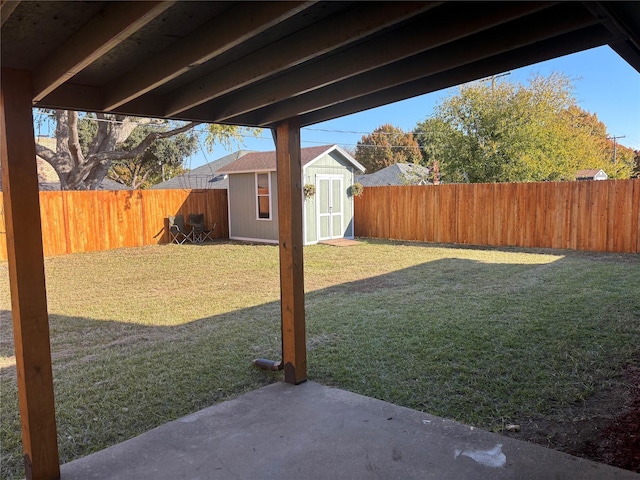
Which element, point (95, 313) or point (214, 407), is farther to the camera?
point (95, 313)

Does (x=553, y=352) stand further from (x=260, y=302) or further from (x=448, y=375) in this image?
(x=260, y=302)

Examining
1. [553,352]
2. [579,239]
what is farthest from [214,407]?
[579,239]

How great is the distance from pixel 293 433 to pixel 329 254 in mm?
8590

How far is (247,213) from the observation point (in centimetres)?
1452

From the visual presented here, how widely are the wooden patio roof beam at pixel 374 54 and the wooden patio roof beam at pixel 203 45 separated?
667mm

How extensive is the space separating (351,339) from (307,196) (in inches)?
341

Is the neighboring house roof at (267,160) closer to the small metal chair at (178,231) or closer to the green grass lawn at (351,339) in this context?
the small metal chair at (178,231)

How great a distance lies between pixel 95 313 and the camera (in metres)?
6.15

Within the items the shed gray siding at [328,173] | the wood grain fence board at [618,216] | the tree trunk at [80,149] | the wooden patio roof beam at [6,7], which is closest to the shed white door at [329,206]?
the shed gray siding at [328,173]

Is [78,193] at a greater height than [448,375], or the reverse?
[78,193]

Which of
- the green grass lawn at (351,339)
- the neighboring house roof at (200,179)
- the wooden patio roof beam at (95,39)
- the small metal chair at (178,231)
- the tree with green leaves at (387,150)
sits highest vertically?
the tree with green leaves at (387,150)

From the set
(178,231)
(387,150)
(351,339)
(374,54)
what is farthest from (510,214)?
(387,150)

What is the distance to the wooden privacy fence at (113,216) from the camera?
38.2 ft

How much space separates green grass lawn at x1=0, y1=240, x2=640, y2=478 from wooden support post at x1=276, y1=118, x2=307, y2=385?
26 centimetres
